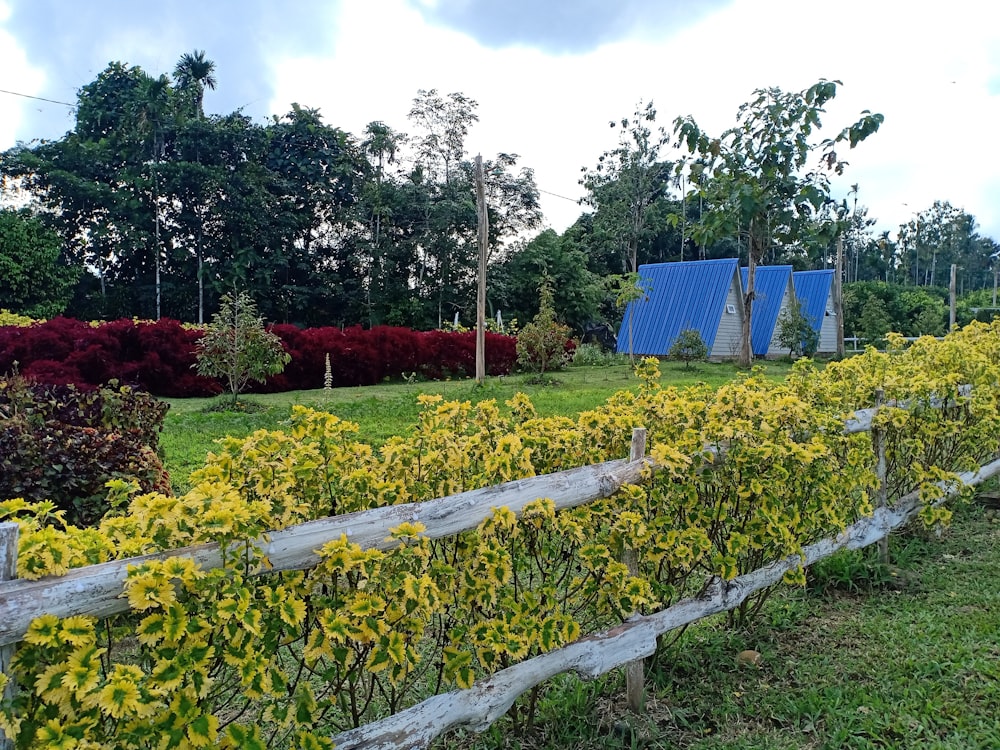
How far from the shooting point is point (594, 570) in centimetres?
278

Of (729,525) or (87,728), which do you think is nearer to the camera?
(87,728)

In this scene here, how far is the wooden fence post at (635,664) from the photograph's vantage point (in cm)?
291

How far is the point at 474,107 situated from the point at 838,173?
1685cm

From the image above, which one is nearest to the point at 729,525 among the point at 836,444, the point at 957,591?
the point at 836,444

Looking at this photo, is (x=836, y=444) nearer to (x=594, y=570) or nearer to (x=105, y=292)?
(x=594, y=570)

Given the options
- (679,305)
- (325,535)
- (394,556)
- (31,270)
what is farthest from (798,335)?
(31,270)

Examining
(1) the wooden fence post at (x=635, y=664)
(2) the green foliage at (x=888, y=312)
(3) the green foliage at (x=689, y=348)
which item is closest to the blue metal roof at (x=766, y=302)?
(3) the green foliage at (x=689, y=348)

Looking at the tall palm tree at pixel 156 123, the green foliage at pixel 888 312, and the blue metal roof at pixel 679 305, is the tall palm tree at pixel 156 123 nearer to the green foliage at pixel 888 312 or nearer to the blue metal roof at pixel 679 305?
the blue metal roof at pixel 679 305

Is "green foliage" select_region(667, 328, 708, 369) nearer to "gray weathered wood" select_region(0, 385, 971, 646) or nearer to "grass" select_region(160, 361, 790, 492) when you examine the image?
"grass" select_region(160, 361, 790, 492)

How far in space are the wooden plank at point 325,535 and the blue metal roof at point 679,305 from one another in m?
20.0

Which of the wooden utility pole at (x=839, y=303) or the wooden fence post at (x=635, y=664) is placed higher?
the wooden utility pole at (x=839, y=303)

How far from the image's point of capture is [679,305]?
2366cm

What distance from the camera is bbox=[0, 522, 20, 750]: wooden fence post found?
150cm

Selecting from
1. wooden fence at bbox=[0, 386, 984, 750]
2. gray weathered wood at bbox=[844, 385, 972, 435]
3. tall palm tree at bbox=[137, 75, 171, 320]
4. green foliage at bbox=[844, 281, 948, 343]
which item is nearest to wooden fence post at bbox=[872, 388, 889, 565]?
gray weathered wood at bbox=[844, 385, 972, 435]
